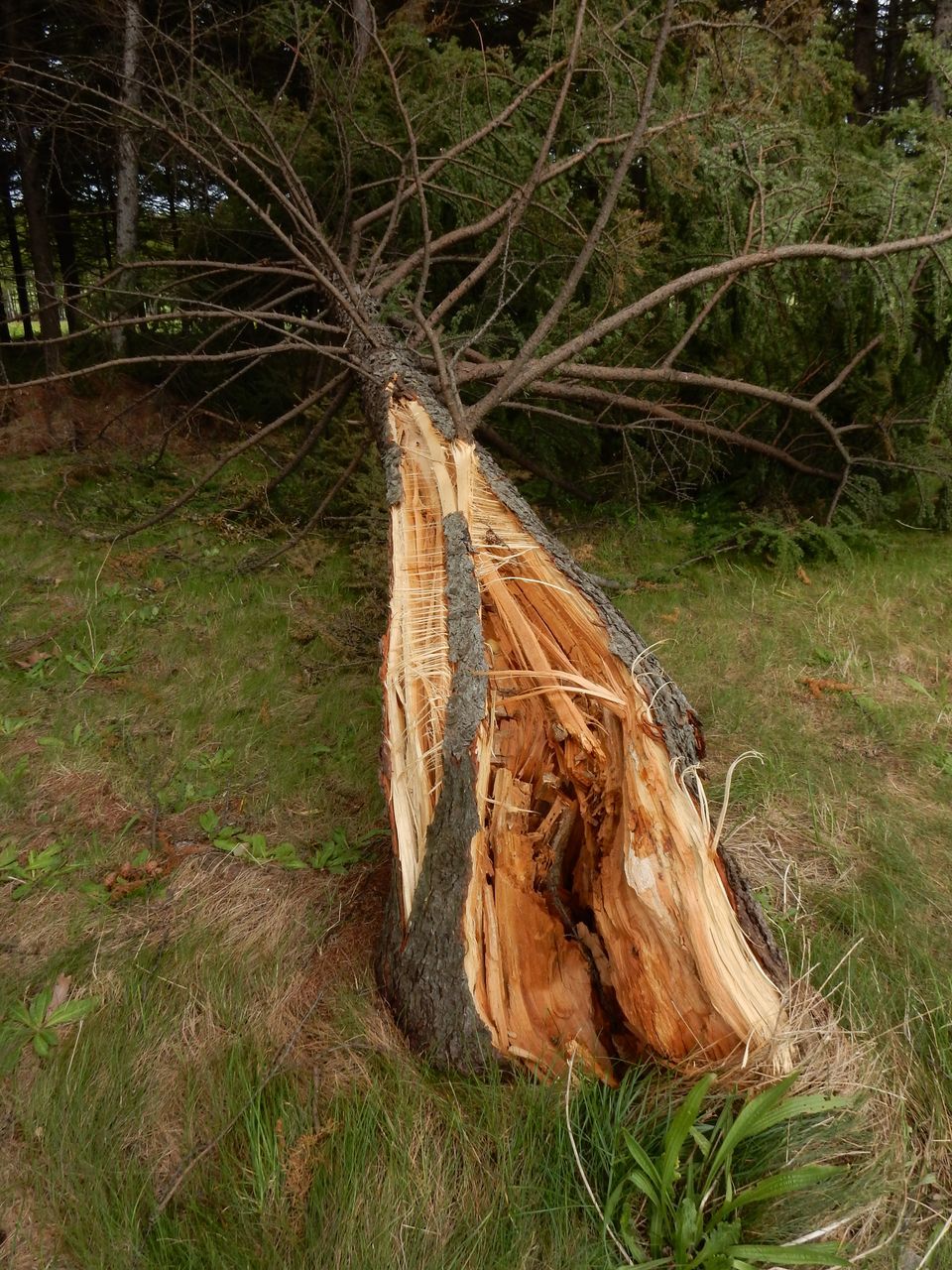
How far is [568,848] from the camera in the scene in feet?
6.35

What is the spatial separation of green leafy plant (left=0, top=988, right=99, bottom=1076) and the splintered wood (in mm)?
854

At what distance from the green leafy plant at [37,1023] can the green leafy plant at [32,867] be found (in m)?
0.46

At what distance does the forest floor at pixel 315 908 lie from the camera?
1.44 metres

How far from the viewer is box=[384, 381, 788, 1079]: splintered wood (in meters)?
1.61

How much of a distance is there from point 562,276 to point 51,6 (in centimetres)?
556

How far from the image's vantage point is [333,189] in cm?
524

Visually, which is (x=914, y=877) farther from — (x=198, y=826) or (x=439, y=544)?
(x=198, y=826)

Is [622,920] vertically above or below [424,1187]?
above

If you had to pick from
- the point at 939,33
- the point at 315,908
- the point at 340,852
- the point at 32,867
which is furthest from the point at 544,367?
the point at 939,33

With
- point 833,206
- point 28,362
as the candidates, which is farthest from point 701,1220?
point 28,362

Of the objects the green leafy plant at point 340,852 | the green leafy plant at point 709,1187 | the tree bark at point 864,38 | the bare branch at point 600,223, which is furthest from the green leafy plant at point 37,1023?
the tree bark at point 864,38

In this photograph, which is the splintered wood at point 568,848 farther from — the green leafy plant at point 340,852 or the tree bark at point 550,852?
the green leafy plant at point 340,852

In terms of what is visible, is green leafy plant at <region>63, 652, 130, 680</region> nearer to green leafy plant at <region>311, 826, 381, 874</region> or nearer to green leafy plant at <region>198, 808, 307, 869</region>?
green leafy plant at <region>198, 808, 307, 869</region>

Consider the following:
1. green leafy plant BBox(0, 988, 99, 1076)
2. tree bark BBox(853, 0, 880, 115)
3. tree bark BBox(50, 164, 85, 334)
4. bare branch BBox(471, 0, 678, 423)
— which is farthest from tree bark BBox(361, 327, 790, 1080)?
tree bark BBox(853, 0, 880, 115)
